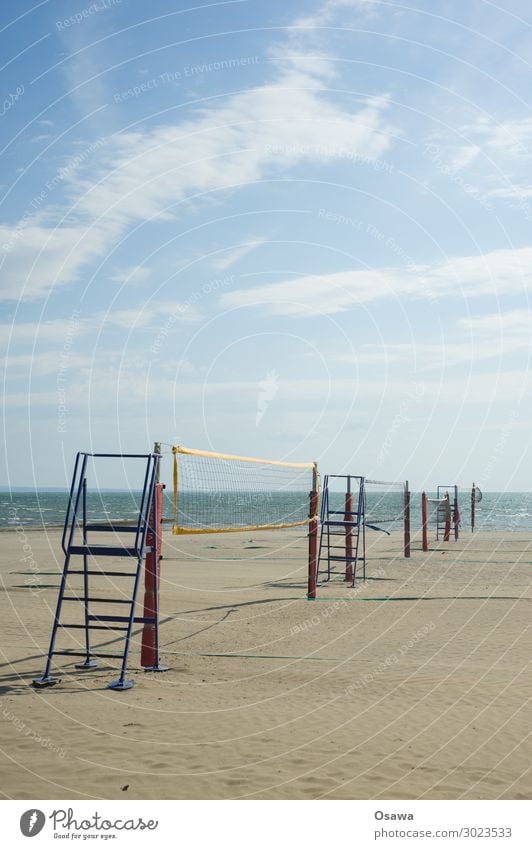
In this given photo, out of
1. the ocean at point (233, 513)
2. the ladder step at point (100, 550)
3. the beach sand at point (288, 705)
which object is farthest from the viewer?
the ocean at point (233, 513)

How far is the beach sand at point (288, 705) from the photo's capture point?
18.7 ft

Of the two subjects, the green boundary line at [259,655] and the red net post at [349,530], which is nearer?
the green boundary line at [259,655]

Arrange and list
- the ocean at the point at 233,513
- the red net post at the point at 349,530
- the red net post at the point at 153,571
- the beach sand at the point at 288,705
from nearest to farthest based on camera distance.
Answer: the beach sand at the point at 288,705
the red net post at the point at 153,571
the red net post at the point at 349,530
the ocean at the point at 233,513

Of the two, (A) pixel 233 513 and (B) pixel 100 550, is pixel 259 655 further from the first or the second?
(A) pixel 233 513

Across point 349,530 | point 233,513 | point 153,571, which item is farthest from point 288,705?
point 233,513

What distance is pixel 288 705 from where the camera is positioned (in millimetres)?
7680

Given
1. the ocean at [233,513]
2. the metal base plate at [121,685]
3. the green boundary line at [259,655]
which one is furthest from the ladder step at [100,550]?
the ocean at [233,513]

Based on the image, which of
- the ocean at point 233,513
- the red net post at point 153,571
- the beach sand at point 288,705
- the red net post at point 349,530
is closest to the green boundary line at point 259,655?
the beach sand at point 288,705

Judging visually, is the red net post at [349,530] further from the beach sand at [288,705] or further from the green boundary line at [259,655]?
the green boundary line at [259,655]

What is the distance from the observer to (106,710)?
7508 millimetres

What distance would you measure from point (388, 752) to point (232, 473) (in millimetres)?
14039

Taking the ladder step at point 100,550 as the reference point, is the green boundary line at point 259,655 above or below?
below

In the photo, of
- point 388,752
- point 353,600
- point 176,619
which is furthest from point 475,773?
point 353,600
